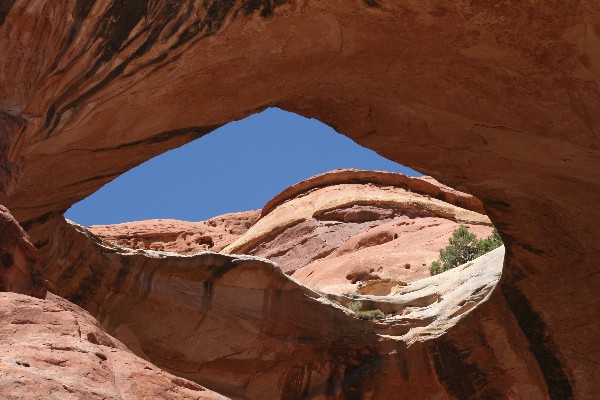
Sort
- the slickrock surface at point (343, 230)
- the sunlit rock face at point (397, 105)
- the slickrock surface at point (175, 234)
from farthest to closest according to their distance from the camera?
the slickrock surface at point (175, 234), the slickrock surface at point (343, 230), the sunlit rock face at point (397, 105)

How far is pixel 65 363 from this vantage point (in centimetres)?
550

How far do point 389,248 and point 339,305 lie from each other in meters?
14.7

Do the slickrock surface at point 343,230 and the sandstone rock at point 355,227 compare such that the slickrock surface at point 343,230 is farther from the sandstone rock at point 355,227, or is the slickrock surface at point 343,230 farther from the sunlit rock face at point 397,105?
the sunlit rock face at point 397,105

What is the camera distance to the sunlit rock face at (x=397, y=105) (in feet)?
34.9

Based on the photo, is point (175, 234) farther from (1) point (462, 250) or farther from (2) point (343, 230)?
(1) point (462, 250)

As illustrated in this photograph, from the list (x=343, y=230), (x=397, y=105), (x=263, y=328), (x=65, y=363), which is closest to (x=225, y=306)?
(x=263, y=328)

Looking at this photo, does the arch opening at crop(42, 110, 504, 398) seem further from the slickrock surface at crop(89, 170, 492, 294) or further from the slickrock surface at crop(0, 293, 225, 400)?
the slickrock surface at crop(0, 293, 225, 400)

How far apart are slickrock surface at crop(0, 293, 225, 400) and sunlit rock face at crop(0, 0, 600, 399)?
331cm

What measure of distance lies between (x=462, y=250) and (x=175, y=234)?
22.0m

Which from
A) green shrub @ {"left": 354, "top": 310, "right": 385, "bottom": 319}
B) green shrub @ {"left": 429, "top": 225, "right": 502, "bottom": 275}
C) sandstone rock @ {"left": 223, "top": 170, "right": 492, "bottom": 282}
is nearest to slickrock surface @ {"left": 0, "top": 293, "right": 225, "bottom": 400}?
green shrub @ {"left": 354, "top": 310, "right": 385, "bottom": 319}

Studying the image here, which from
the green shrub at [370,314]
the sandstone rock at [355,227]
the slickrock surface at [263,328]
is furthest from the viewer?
the sandstone rock at [355,227]

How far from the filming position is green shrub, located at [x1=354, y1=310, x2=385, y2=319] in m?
15.8

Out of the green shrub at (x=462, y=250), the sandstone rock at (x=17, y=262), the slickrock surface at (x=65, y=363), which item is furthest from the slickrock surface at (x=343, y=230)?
the slickrock surface at (x=65, y=363)

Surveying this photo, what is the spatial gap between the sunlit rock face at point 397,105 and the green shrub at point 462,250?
10250mm
